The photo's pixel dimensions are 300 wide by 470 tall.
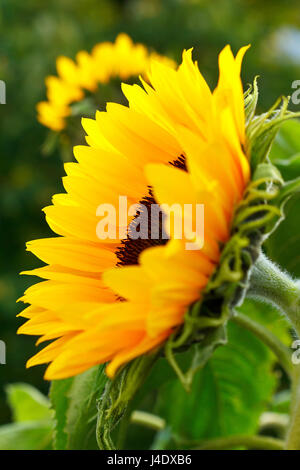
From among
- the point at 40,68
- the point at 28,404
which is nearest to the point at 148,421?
the point at 28,404

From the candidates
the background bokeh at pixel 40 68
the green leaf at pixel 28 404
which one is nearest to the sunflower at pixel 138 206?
the green leaf at pixel 28 404

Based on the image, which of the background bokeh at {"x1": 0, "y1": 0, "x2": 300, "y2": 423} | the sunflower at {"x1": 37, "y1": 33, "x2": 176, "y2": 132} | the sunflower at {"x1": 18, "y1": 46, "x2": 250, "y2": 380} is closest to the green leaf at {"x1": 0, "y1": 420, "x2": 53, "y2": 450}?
the sunflower at {"x1": 18, "y1": 46, "x2": 250, "y2": 380}

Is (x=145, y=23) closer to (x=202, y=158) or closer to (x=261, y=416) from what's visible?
(x=261, y=416)

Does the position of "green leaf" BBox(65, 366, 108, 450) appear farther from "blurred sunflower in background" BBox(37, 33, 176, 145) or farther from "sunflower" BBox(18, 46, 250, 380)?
"blurred sunflower in background" BBox(37, 33, 176, 145)

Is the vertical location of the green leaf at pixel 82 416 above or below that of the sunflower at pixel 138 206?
below

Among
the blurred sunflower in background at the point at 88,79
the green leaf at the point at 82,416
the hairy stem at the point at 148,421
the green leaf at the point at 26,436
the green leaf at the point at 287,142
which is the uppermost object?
the blurred sunflower in background at the point at 88,79

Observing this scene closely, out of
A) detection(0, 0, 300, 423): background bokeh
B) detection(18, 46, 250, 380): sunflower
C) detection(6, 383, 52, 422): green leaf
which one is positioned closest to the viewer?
detection(18, 46, 250, 380): sunflower

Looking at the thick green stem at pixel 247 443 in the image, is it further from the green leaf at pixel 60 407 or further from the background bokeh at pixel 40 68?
the background bokeh at pixel 40 68
